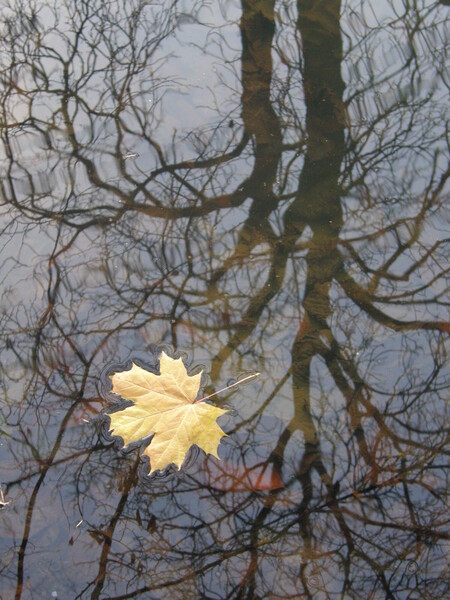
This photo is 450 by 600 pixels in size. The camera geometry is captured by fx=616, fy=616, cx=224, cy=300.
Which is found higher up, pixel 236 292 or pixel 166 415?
pixel 236 292

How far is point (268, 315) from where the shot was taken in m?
1.93

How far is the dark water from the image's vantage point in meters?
1.50

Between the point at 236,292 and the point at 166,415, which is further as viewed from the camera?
the point at 236,292

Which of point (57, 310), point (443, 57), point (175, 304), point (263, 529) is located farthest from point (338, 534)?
point (443, 57)

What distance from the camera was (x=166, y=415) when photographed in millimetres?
1632

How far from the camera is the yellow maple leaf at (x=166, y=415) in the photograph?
1604mm

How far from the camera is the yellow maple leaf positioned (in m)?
1.60

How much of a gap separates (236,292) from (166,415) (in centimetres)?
53

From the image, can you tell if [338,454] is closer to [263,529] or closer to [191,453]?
[263,529]

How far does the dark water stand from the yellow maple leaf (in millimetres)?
45

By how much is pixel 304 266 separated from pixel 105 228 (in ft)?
2.38

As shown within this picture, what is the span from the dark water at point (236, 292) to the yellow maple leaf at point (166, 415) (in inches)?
1.8

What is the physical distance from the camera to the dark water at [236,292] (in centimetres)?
150

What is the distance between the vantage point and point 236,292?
1993mm
